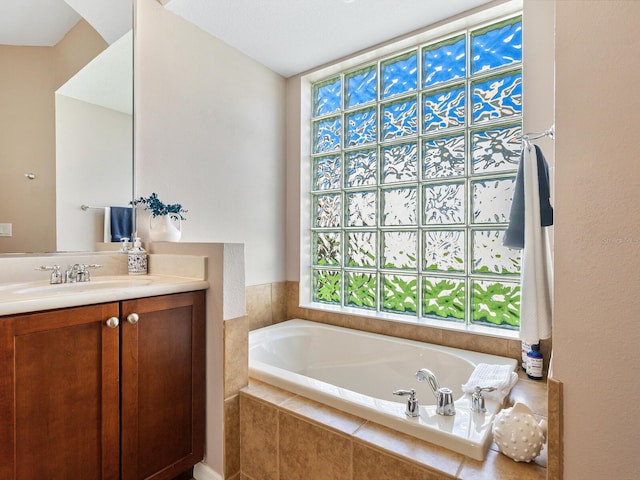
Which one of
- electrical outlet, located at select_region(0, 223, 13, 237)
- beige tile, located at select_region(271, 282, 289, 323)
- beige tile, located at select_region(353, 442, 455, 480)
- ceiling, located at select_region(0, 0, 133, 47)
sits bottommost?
beige tile, located at select_region(353, 442, 455, 480)

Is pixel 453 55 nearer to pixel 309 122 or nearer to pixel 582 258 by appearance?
pixel 309 122

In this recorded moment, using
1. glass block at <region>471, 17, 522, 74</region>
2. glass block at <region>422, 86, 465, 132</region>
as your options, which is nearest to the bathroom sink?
glass block at <region>422, 86, 465, 132</region>

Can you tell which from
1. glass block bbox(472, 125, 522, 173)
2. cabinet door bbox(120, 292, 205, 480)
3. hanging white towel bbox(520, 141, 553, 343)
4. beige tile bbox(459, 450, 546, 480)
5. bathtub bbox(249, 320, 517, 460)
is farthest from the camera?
glass block bbox(472, 125, 522, 173)

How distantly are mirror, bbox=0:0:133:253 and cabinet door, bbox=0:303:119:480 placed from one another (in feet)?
2.21

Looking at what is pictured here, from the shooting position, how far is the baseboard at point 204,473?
56.6 inches

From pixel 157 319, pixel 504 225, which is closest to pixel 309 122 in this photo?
pixel 504 225

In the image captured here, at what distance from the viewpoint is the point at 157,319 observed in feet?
4.31

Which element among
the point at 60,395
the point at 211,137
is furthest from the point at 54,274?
the point at 211,137

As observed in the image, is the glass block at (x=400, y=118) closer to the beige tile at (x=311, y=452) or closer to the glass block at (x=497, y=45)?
the glass block at (x=497, y=45)

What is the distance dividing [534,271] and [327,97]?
1971mm

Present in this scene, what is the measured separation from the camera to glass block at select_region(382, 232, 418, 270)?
217 centimetres

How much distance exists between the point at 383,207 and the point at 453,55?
1041mm

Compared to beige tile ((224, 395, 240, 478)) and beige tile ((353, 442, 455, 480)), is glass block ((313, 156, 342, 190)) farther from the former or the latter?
beige tile ((353, 442, 455, 480))

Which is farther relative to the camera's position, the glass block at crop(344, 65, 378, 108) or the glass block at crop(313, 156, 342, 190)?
the glass block at crop(313, 156, 342, 190)
